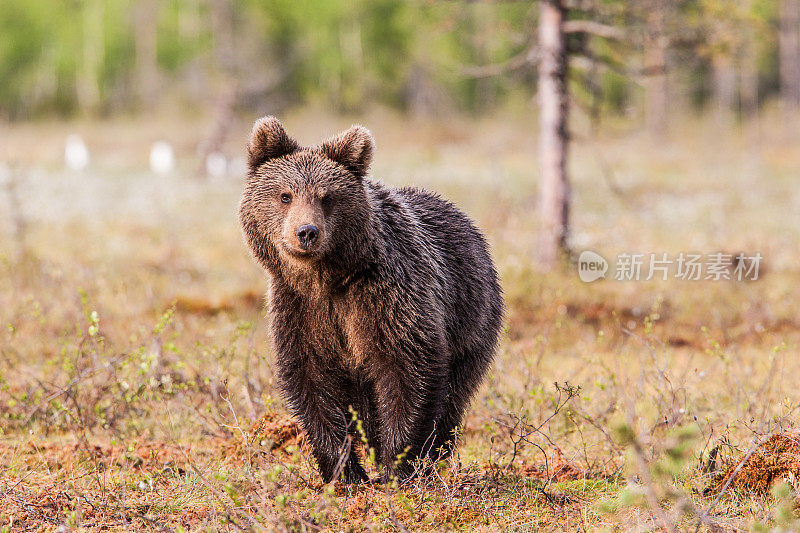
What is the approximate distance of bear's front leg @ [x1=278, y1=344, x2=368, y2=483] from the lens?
4953mm

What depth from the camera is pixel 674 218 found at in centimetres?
1856

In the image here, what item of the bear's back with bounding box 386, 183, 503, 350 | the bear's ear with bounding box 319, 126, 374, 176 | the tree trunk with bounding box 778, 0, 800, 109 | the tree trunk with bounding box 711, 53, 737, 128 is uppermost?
the bear's ear with bounding box 319, 126, 374, 176

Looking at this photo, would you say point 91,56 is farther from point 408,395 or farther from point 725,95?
point 408,395

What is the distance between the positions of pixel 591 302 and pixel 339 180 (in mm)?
6783

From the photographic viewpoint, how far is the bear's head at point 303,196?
4.53 metres

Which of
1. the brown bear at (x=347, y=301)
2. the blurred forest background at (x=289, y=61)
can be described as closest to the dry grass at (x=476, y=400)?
the brown bear at (x=347, y=301)

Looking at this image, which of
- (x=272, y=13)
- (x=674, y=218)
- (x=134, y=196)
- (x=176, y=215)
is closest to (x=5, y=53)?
(x=272, y=13)

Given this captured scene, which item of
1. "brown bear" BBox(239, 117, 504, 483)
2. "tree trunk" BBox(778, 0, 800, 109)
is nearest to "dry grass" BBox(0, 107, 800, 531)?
"brown bear" BBox(239, 117, 504, 483)

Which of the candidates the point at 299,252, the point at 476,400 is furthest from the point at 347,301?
the point at 476,400

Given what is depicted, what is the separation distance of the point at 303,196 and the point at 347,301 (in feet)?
2.11

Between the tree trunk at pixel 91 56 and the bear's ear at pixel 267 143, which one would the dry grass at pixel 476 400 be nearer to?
the bear's ear at pixel 267 143

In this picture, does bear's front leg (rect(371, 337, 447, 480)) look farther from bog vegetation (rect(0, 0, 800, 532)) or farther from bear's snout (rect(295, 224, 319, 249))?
bear's snout (rect(295, 224, 319, 249))

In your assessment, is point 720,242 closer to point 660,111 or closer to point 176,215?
point 176,215

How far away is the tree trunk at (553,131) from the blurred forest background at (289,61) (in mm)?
18406
